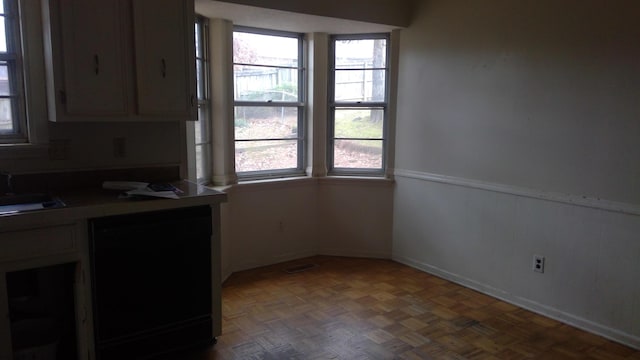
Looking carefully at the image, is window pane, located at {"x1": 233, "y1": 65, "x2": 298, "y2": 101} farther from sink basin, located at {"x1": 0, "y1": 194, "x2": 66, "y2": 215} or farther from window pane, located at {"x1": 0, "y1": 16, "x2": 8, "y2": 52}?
sink basin, located at {"x1": 0, "y1": 194, "x2": 66, "y2": 215}

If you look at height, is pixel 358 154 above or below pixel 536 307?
above

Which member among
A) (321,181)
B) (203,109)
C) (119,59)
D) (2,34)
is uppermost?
(2,34)

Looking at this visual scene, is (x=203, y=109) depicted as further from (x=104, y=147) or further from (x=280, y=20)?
Answer: (x=104, y=147)

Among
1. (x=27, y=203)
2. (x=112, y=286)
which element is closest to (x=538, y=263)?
(x=112, y=286)

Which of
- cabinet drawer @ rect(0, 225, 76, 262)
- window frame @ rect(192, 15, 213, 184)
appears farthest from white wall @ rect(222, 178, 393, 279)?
cabinet drawer @ rect(0, 225, 76, 262)

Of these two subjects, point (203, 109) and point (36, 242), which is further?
point (203, 109)

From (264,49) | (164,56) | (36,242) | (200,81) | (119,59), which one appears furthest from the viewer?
(264,49)

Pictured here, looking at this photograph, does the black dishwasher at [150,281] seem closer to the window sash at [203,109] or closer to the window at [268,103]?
the window sash at [203,109]

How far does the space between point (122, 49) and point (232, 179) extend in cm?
150

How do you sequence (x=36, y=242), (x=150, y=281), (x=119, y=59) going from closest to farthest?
(x=36, y=242) → (x=150, y=281) → (x=119, y=59)

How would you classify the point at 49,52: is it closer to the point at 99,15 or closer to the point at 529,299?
the point at 99,15

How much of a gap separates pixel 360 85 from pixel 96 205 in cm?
258

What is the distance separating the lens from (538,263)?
10.3 ft

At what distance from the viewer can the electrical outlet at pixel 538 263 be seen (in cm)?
311
